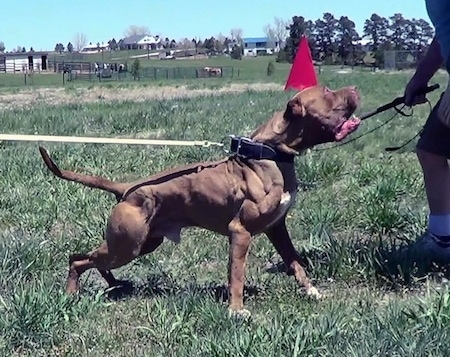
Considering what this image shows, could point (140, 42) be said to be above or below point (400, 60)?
above

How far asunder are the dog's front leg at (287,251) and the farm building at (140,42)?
497 feet

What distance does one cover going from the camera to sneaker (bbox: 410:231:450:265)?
524 centimetres

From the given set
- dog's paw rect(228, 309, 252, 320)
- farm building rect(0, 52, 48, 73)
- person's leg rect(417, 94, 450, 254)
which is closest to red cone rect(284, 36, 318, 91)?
person's leg rect(417, 94, 450, 254)

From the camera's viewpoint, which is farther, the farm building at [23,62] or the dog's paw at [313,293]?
the farm building at [23,62]

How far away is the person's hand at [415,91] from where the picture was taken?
523 centimetres

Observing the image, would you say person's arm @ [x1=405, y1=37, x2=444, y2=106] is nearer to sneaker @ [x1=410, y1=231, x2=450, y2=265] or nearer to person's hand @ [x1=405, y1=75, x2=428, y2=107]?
person's hand @ [x1=405, y1=75, x2=428, y2=107]

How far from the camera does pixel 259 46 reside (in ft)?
459

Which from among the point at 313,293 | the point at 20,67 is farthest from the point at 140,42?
the point at 313,293

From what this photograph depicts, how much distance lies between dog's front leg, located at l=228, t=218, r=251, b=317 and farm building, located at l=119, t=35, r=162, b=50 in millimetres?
151789

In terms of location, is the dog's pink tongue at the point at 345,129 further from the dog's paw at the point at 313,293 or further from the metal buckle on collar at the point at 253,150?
the dog's paw at the point at 313,293

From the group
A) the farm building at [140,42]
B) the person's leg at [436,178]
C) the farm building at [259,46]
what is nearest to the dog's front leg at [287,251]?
the person's leg at [436,178]

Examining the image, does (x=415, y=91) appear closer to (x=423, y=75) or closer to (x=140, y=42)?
(x=423, y=75)

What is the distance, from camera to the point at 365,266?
5.13m

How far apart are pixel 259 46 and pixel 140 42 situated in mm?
30967
